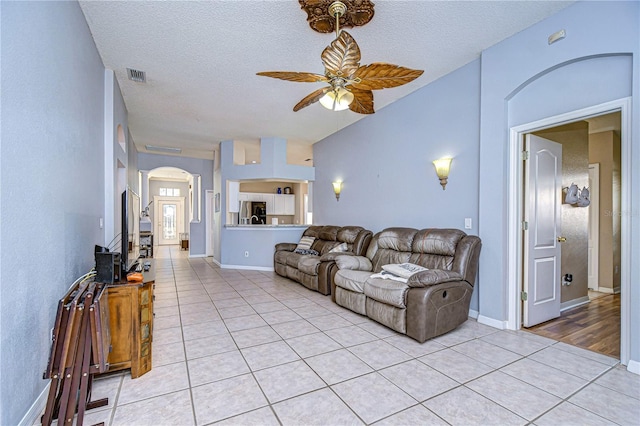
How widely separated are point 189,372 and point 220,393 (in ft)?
1.40

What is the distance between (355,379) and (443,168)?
2.75 m

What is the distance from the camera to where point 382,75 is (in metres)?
2.38

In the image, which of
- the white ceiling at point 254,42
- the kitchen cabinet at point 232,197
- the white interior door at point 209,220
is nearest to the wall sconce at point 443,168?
the white ceiling at point 254,42

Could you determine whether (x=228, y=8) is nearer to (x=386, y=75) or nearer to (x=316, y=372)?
(x=386, y=75)

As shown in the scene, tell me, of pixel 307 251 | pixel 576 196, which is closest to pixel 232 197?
pixel 307 251

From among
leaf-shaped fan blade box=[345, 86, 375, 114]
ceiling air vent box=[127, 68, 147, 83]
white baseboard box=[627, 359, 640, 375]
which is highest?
ceiling air vent box=[127, 68, 147, 83]

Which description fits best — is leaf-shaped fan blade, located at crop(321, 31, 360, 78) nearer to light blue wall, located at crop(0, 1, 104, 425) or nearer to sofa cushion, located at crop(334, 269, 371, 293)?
light blue wall, located at crop(0, 1, 104, 425)

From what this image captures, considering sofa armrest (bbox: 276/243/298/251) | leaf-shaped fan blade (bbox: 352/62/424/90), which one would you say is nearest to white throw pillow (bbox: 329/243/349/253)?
sofa armrest (bbox: 276/243/298/251)

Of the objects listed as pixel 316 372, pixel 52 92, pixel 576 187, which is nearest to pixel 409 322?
pixel 316 372

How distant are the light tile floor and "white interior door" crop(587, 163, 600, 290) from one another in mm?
3183

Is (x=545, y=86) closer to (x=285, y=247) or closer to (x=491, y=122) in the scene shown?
(x=491, y=122)

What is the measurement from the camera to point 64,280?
2.08m

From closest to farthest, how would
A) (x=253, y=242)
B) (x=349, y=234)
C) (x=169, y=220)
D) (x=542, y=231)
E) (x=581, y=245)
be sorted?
(x=542, y=231) < (x=581, y=245) < (x=349, y=234) < (x=253, y=242) < (x=169, y=220)

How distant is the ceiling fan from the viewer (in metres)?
2.13
